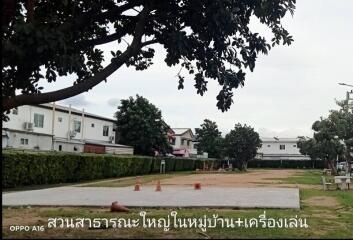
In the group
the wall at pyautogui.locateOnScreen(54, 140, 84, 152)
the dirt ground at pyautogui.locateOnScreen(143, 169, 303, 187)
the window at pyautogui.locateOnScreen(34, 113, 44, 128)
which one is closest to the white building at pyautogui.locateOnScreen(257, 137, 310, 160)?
the wall at pyautogui.locateOnScreen(54, 140, 84, 152)

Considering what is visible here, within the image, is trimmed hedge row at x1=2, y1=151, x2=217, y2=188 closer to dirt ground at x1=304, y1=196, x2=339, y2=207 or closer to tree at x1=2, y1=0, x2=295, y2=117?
dirt ground at x1=304, y1=196, x2=339, y2=207

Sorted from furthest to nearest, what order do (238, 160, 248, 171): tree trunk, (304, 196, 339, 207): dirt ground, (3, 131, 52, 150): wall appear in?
(238, 160, 248, 171): tree trunk < (3, 131, 52, 150): wall < (304, 196, 339, 207): dirt ground

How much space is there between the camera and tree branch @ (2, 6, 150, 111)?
8.71 metres

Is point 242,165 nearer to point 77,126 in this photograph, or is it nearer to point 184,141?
point 77,126

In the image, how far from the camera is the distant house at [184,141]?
4010 inches

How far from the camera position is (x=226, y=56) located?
987 centimetres

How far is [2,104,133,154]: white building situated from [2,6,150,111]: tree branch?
112ft

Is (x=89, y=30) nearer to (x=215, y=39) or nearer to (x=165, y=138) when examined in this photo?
(x=215, y=39)

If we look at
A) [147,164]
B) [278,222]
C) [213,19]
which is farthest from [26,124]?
[213,19]

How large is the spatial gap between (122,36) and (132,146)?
60025 mm

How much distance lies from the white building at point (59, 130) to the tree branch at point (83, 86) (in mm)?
34110

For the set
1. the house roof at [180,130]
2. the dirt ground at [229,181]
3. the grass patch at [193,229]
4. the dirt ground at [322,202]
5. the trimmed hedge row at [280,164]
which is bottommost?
the grass patch at [193,229]

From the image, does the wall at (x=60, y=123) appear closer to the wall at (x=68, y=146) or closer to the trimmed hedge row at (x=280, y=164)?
the wall at (x=68, y=146)

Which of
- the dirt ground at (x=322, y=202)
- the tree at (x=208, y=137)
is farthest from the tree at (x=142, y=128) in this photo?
the dirt ground at (x=322, y=202)
